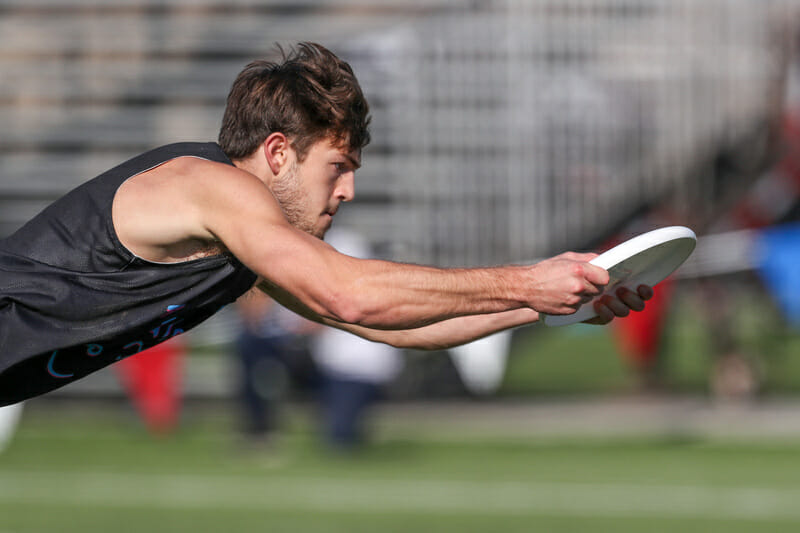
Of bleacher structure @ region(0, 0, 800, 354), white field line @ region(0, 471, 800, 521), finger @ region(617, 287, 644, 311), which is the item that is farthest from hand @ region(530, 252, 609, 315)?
bleacher structure @ region(0, 0, 800, 354)

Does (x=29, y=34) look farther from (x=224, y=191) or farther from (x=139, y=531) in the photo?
(x=224, y=191)

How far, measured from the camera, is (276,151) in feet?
13.1

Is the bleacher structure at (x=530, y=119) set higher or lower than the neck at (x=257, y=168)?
higher

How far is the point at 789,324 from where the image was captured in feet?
50.9

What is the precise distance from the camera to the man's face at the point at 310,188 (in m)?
3.97

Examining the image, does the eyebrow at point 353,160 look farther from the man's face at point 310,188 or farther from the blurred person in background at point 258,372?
the blurred person in background at point 258,372

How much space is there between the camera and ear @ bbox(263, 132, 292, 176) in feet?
13.0

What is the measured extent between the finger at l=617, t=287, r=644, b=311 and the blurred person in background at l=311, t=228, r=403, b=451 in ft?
23.7

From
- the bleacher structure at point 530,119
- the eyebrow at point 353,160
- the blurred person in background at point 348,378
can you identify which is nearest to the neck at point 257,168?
the eyebrow at point 353,160

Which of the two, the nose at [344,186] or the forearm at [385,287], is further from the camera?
the nose at [344,186]

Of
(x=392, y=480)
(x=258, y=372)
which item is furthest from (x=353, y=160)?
(x=258, y=372)

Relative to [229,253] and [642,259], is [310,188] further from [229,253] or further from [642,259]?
[642,259]

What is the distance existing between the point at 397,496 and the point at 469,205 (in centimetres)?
617

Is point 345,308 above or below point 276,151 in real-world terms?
below
